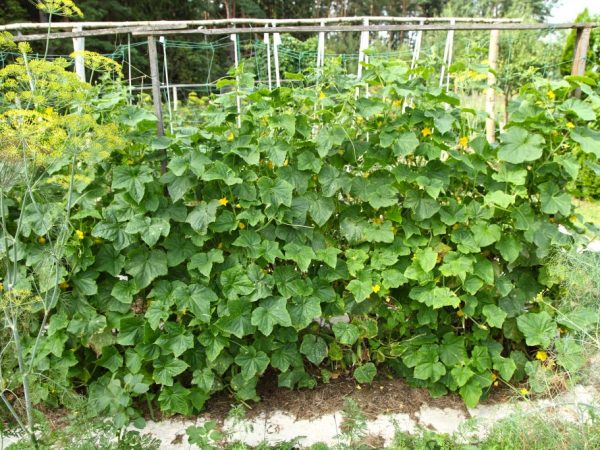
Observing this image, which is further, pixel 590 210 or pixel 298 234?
pixel 590 210

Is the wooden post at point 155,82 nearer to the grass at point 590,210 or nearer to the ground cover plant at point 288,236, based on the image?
the ground cover plant at point 288,236

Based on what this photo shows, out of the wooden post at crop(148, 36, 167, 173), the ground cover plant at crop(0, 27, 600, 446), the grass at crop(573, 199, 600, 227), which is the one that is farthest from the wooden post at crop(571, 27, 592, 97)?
the grass at crop(573, 199, 600, 227)

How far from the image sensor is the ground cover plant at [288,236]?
224 centimetres

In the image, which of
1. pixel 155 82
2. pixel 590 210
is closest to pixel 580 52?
pixel 155 82

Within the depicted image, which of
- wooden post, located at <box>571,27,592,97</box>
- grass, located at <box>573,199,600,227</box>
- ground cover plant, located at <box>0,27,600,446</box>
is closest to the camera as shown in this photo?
ground cover plant, located at <box>0,27,600,446</box>

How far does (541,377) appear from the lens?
2242mm

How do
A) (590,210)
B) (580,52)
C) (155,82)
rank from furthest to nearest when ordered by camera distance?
(590,210)
(580,52)
(155,82)

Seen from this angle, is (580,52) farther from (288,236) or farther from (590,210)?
(590,210)

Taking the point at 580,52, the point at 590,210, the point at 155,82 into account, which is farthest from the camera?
the point at 590,210

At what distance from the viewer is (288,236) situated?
93.8 inches

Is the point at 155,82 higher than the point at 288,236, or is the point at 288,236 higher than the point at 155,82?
the point at 155,82

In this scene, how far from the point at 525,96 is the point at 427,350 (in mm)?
1355

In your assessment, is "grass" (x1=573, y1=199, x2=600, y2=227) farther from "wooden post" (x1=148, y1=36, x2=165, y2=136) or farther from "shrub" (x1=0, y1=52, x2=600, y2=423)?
"wooden post" (x1=148, y1=36, x2=165, y2=136)

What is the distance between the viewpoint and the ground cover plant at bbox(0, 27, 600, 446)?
7.36 ft
